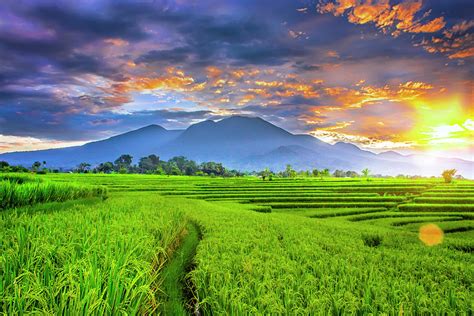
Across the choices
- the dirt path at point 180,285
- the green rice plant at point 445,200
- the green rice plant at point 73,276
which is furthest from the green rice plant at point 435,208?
the green rice plant at point 73,276

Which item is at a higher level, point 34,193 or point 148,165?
point 148,165

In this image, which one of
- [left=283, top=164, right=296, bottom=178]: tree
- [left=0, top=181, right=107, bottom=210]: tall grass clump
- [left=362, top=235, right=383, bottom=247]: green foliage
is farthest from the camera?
[left=283, top=164, right=296, bottom=178]: tree

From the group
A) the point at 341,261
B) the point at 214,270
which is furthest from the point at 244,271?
the point at 341,261

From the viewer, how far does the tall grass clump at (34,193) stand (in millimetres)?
13922

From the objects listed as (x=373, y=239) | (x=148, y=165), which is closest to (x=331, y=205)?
(x=373, y=239)

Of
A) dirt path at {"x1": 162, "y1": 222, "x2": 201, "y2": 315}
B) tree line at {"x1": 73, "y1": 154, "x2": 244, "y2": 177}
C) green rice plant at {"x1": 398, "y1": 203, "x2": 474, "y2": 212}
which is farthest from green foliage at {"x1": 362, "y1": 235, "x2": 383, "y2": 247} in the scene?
tree line at {"x1": 73, "y1": 154, "x2": 244, "y2": 177}

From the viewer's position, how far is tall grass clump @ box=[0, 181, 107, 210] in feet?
45.7

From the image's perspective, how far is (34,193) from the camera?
15695 millimetres

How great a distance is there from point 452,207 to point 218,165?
376 feet

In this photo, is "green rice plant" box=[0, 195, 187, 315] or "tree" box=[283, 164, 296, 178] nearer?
"green rice plant" box=[0, 195, 187, 315]

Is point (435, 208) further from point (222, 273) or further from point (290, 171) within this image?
point (290, 171)

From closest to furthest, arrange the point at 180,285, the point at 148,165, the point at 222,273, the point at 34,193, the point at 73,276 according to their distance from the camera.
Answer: the point at 73,276 → the point at 222,273 → the point at 180,285 → the point at 34,193 → the point at 148,165

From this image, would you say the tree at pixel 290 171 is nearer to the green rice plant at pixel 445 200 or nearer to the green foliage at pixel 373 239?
the green rice plant at pixel 445 200

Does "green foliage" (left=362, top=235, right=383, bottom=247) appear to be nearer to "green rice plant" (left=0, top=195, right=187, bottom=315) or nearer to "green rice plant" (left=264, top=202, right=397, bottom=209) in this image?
"green rice plant" (left=0, top=195, right=187, bottom=315)
